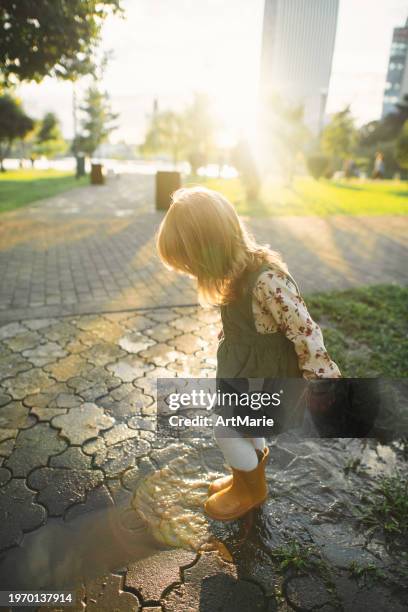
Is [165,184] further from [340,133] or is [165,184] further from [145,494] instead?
[340,133]

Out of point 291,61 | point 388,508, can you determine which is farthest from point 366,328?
point 291,61

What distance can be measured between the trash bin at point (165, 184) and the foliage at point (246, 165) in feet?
10.1

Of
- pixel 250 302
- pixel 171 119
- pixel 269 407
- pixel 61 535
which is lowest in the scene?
pixel 61 535

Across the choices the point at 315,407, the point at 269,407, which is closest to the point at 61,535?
the point at 269,407

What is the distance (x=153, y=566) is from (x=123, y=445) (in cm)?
87

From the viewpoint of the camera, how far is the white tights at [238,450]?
195 centimetres

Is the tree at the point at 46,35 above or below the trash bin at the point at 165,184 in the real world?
above

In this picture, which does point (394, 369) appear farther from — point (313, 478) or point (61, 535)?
point (61, 535)

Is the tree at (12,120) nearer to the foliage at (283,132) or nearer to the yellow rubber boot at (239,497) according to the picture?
the foliage at (283,132)

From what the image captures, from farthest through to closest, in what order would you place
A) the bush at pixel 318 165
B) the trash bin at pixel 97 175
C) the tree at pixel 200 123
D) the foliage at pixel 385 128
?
the foliage at pixel 385 128
the tree at pixel 200 123
the bush at pixel 318 165
the trash bin at pixel 97 175

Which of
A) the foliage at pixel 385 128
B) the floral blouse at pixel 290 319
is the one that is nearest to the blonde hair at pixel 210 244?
the floral blouse at pixel 290 319

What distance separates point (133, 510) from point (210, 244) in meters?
1.53

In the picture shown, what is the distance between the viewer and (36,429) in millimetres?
2732

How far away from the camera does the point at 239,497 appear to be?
2.09 m
